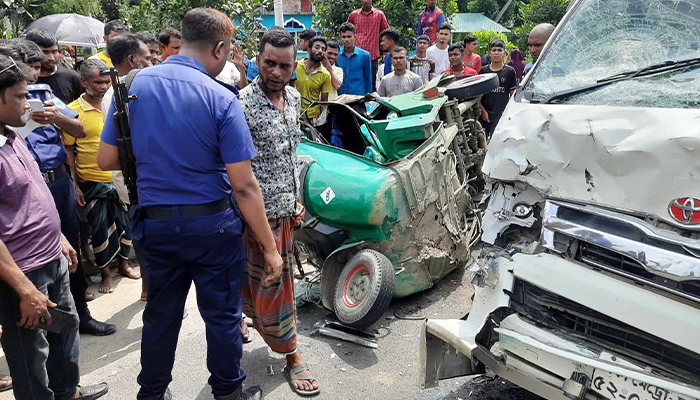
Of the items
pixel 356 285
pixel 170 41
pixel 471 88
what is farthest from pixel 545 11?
pixel 356 285

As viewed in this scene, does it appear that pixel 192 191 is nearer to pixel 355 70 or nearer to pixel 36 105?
pixel 36 105

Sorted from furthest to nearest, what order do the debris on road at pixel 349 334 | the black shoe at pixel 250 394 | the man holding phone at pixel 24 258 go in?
the debris on road at pixel 349 334, the black shoe at pixel 250 394, the man holding phone at pixel 24 258

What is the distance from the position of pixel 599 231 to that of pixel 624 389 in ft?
2.08

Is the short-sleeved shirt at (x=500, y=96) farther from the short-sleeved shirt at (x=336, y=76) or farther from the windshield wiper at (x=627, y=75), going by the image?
the windshield wiper at (x=627, y=75)

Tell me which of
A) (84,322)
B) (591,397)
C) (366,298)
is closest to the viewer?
(591,397)

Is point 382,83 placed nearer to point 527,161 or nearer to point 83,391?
point 527,161

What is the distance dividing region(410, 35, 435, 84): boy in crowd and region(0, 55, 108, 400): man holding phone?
6229 millimetres

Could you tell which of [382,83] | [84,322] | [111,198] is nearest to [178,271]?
[84,322]

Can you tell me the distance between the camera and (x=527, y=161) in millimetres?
2600

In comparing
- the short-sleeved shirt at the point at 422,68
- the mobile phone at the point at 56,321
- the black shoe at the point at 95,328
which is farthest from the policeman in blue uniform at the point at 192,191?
the short-sleeved shirt at the point at 422,68

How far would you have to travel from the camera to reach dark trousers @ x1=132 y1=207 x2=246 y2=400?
2553 mm

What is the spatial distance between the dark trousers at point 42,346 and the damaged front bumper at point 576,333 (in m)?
1.96

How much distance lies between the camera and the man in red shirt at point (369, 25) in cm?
911

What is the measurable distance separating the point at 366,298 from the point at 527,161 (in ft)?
5.14
